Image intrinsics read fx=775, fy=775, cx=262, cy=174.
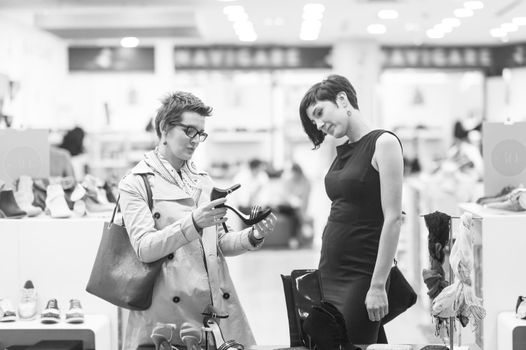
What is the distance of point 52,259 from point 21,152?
742mm

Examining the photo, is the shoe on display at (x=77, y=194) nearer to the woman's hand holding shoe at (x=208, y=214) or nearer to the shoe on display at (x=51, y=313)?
the shoe on display at (x=51, y=313)

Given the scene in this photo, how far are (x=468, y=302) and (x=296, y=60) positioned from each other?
11691 mm

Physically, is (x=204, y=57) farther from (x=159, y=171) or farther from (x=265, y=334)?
(x=159, y=171)

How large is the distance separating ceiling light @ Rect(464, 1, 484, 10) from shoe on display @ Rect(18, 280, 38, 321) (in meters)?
7.19

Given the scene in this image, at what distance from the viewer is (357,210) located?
105 inches

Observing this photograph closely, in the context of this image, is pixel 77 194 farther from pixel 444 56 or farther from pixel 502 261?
pixel 444 56

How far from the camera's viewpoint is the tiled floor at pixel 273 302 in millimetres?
5648

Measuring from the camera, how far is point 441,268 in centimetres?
258

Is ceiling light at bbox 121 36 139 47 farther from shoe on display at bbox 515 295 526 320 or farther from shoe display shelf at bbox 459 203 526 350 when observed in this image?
shoe on display at bbox 515 295 526 320

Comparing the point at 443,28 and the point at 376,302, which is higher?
the point at 443,28

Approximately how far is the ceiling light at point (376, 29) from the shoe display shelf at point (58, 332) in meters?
8.97

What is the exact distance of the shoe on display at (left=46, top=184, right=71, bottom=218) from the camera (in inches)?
146

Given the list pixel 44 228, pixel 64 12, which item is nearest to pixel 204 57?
pixel 64 12

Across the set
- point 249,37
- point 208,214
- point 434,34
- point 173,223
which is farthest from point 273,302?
point 434,34
